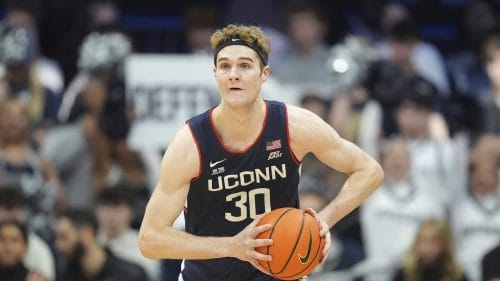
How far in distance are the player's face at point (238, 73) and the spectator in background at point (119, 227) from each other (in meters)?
4.54

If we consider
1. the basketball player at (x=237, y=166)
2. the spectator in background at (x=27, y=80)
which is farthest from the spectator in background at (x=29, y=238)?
the basketball player at (x=237, y=166)

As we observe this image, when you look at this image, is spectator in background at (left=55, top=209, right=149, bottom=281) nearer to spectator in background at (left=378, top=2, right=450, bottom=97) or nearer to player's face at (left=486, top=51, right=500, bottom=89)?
spectator in background at (left=378, top=2, right=450, bottom=97)

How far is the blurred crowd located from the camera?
1138cm

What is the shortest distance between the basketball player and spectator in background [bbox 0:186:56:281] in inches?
149

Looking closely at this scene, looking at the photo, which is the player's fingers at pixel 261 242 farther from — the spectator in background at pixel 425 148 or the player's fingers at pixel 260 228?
the spectator in background at pixel 425 148

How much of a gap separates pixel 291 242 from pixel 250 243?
0.28 m

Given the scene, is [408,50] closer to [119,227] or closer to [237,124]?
[119,227]

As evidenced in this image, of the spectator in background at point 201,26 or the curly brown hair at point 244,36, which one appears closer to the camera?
the curly brown hair at point 244,36

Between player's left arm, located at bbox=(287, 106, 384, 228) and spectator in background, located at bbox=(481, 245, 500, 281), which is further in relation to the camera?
spectator in background, located at bbox=(481, 245, 500, 281)

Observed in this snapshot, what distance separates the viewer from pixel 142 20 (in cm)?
1473

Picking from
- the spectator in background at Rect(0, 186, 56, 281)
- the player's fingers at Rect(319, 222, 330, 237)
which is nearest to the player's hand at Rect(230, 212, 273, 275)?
the player's fingers at Rect(319, 222, 330, 237)

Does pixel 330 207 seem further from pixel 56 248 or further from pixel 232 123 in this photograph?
pixel 56 248

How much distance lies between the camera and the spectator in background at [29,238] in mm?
11156

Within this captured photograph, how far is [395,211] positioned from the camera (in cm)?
1177
